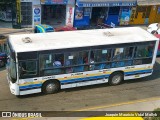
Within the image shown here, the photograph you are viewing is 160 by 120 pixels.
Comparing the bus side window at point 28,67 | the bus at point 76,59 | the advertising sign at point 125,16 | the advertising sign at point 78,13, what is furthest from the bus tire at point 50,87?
the advertising sign at point 125,16

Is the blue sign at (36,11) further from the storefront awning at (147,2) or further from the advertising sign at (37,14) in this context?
the storefront awning at (147,2)

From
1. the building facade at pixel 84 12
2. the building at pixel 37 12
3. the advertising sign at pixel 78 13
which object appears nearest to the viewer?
the building at pixel 37 12

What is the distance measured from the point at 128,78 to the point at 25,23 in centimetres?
1199

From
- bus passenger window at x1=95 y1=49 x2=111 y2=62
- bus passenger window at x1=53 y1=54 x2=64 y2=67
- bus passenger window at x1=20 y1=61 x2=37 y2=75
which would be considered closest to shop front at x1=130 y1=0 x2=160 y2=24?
bus passenger window at x1=95 y1=49 x2=111 y2=62

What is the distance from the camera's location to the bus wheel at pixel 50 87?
16.5 metres

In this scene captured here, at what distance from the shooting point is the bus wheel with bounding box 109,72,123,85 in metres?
18.2

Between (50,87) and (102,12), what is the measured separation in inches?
579

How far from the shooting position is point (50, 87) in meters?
16.7

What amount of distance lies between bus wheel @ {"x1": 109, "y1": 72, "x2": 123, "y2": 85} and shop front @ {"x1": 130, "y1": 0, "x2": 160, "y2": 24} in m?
12.6

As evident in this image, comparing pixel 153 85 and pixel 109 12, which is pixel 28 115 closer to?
pixel 153 85

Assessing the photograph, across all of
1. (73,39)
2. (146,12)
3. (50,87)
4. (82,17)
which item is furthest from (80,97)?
(146,12)

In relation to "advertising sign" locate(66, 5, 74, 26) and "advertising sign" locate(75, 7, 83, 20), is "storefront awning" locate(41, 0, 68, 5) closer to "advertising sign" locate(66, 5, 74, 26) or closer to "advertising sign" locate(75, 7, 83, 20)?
"advertising sign" locate(66, 5, 74, 26)

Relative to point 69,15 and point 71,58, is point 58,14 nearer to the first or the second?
point 69,15

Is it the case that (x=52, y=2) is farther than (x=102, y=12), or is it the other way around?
(x=102, y=12)
